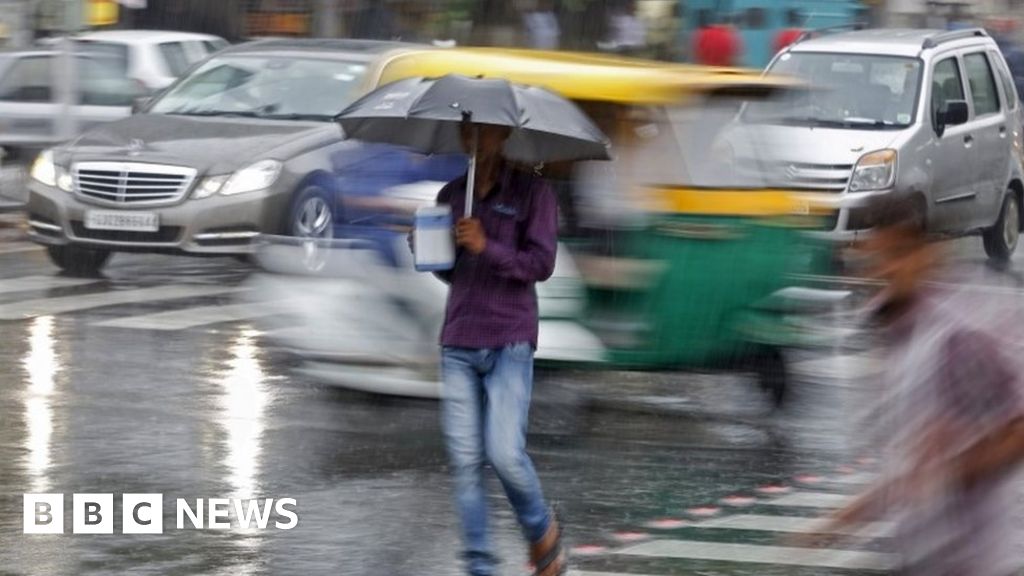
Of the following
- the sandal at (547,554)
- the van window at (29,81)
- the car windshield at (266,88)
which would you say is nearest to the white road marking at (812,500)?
the sandal at (547,554)

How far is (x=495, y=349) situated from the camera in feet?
23.6

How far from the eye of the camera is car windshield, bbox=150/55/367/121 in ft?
55.4

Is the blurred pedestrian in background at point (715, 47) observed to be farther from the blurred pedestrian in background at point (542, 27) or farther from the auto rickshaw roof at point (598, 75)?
the auto rickshaw roof at point (598, 75)

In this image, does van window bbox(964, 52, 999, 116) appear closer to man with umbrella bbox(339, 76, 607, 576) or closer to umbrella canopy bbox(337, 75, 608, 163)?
umbrella canopy bbox(337, 75, 608, 163)

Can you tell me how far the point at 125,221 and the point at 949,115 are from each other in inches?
268

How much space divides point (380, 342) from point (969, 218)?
910 cm

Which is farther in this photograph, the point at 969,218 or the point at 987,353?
the point at 969,218

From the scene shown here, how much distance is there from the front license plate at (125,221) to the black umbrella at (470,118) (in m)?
8.01

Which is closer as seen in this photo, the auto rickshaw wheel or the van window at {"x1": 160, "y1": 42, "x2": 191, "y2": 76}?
the auto rickshaw wheel

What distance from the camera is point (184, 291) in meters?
16.0

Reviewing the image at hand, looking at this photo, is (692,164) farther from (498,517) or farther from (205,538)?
(205,538)

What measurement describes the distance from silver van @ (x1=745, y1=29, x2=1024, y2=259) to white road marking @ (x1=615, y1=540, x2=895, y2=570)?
27.5 feet

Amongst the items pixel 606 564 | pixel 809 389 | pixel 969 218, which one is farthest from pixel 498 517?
pixel 969 218

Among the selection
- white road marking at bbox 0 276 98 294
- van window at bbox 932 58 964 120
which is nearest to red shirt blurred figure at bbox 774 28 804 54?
van window at bbox 932 58 964 120
